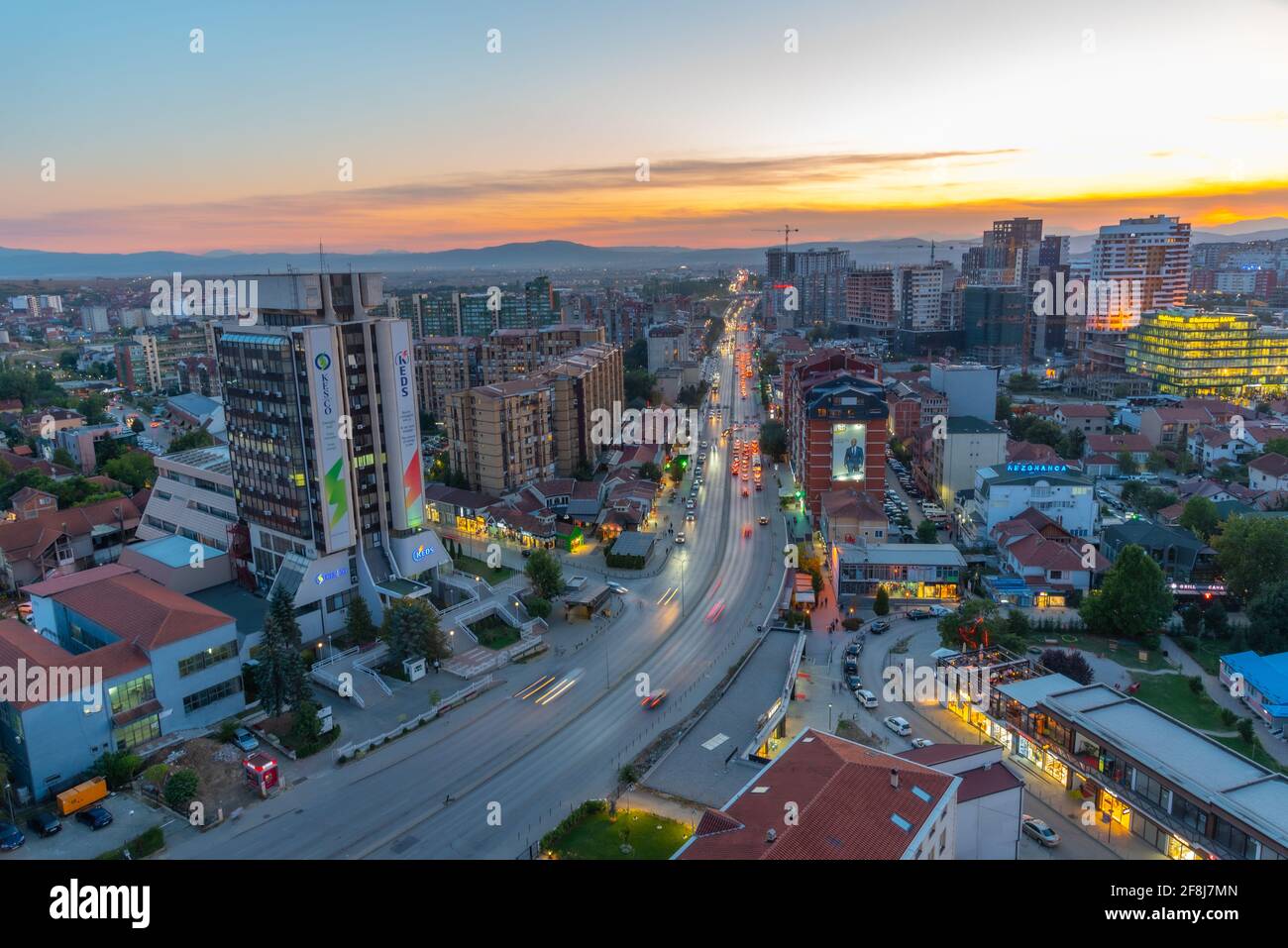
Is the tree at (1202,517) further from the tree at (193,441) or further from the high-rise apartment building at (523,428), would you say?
the tree at (193,441)

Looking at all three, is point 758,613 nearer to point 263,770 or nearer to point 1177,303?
point 263,770

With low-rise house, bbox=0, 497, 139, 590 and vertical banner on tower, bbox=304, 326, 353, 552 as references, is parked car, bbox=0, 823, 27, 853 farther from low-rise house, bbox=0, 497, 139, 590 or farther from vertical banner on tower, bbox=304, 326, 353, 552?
low-rise house, bbox=0, 497, 139, 590

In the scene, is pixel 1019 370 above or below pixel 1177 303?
below

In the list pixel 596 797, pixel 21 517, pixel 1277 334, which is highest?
pixel 1277 334

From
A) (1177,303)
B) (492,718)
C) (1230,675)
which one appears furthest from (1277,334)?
(492,718)

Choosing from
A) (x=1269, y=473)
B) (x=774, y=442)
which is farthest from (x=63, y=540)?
(x=1269, y=473)
